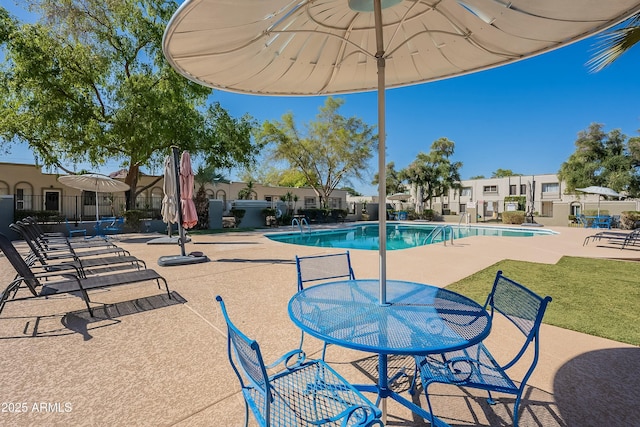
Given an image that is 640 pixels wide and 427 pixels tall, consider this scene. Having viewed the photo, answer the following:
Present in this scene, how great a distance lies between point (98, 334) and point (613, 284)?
25.4 feet

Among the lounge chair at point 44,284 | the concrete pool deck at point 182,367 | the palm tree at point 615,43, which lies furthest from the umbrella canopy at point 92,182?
the palm tree at point 615,43

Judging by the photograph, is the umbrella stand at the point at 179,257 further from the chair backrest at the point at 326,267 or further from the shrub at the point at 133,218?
the shrub at the point at 133,218

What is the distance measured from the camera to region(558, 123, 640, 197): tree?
24.2m

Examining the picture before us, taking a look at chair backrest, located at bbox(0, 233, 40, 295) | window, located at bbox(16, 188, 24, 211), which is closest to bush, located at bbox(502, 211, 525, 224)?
chair backrest, located at bbox(0, 233, 40, 295)

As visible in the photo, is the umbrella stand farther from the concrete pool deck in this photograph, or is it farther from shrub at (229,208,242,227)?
shrub at (229,208,242,227)

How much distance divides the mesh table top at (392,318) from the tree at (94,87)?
45.8 feet

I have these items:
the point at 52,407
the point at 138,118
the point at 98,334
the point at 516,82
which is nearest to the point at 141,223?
the point at 138,118

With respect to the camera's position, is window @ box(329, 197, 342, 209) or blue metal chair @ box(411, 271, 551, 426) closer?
blue metal chair @ box(411, 271, 551, 426)

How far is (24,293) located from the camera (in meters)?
4.53

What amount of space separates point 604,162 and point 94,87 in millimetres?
36724

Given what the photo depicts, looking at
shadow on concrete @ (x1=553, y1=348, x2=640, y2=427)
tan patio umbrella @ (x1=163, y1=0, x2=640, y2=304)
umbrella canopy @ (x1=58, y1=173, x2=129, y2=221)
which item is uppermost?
tan patio umbrella @ (x1=163, y1=0, x2=640, y2=304)

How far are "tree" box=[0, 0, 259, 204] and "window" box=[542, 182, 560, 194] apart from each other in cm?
4351

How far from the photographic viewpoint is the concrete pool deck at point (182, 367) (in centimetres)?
195

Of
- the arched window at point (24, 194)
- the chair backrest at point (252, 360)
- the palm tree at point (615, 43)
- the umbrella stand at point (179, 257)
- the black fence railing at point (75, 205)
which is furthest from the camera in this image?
the black fence railing at point (75, 205)
